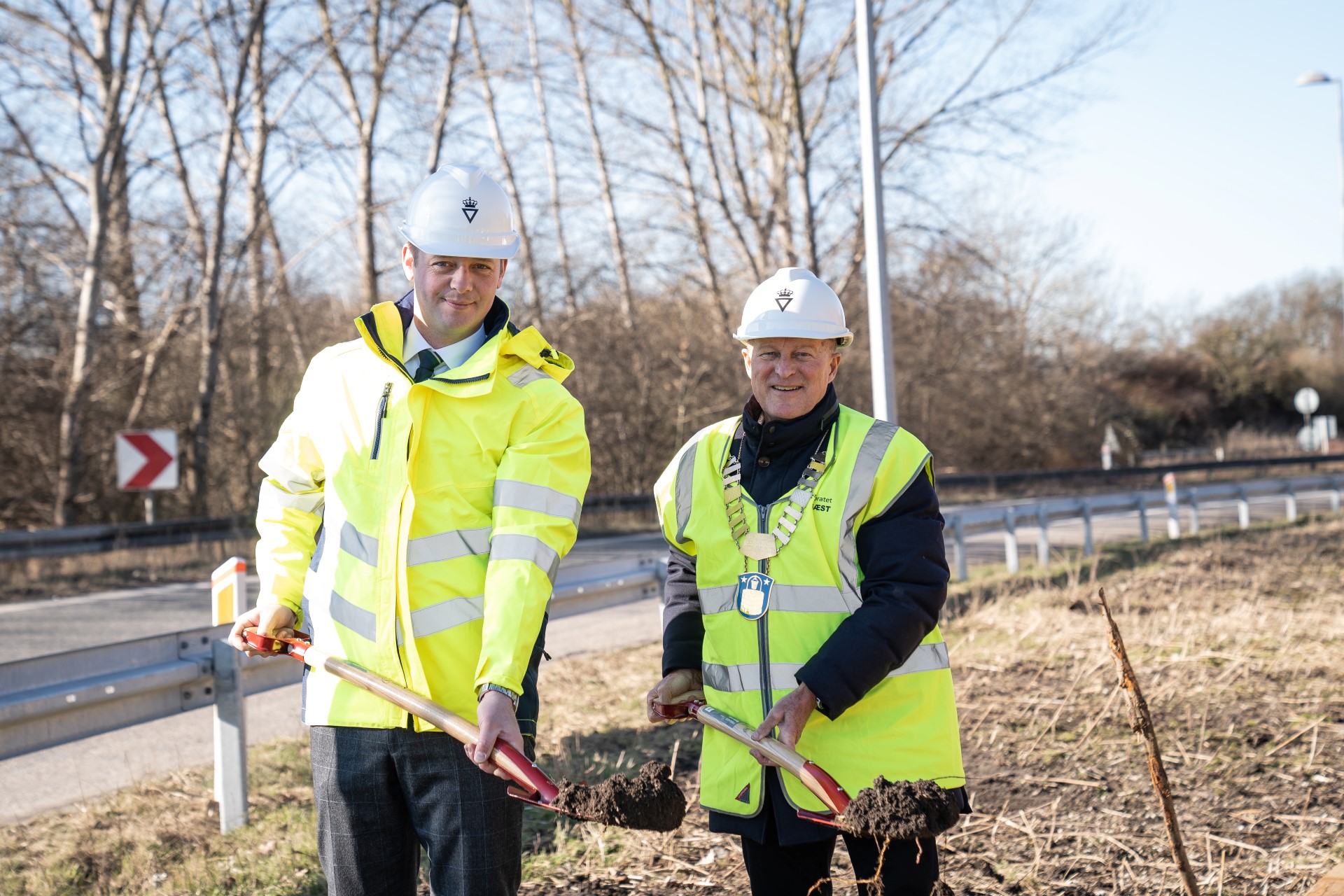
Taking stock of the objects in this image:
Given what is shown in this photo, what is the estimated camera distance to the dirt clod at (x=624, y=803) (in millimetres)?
2467

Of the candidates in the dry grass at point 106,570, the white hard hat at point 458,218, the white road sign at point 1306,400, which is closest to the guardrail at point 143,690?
the white hard hat at point 458,218

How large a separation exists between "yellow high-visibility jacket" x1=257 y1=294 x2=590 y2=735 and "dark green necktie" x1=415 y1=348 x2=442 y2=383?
4cm

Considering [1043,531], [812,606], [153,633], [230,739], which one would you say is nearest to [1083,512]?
[1043,531]

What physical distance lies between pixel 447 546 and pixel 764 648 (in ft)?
2.58

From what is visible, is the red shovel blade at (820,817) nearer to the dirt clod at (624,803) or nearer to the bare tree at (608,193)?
the dirt clod at (624,803)

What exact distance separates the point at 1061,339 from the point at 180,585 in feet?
101

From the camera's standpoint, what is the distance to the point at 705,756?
9.43 ft

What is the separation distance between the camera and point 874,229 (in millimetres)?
8500

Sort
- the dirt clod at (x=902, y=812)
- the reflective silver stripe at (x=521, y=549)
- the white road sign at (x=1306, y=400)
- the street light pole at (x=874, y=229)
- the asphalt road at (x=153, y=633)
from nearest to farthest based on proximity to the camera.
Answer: the dirt clod at (x=902, y=812) → the reflective silver stripe at (x=521, y=549) → the asphalt road at (x=153, y=633) → the street light pole at (x=874, y=229) → the white road sign at (x=1306, y=400)

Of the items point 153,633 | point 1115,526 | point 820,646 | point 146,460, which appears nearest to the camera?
point 820,646

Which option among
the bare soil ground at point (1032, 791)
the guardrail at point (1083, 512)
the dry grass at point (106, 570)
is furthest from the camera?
the dry grass at point (106, 570)

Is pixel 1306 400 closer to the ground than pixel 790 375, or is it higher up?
higher up

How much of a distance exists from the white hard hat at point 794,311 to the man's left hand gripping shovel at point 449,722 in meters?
1.13

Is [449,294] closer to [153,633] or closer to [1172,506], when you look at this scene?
[153,633]
